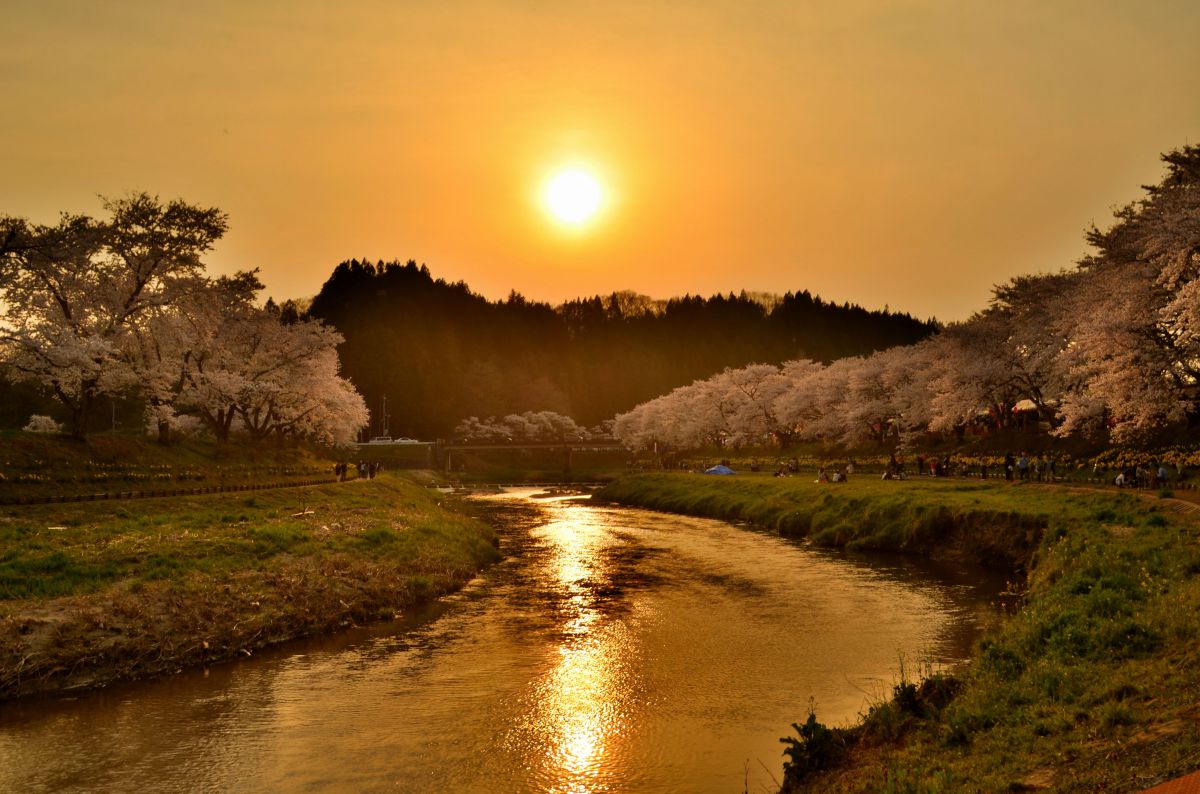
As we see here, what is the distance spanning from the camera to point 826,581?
3538 cm

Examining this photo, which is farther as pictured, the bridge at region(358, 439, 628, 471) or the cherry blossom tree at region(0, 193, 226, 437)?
the bridge at region(358, 439, 628, 471)

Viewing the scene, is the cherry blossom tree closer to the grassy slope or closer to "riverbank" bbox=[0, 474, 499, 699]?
the grassy slope

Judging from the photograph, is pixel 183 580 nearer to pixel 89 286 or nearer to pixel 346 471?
pixel 89 286

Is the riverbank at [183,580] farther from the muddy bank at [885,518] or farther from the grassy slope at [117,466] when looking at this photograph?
the muddy bank at [885,518]

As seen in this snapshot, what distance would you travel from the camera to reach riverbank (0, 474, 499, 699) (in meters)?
21.3

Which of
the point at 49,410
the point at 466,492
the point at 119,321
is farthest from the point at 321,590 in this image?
the point at 49,410

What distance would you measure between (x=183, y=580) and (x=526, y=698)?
1353 cm

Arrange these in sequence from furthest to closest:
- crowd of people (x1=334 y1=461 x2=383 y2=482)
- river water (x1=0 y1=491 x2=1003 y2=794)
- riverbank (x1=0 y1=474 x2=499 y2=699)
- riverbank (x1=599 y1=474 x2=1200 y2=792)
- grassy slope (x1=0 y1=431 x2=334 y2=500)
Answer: crowd of people (x1=334 y1=461 x2=383 y2=482)
grassy slope (x1=0 y1=431 x2=334 y2=500)
riverbank (x1=0 y1=474 x2=499 y2=699)
river water (x1=0 y1=491 x2=1003 y2=794)
riverbank (x1=599 y1=474 x2=1200 y2=792)

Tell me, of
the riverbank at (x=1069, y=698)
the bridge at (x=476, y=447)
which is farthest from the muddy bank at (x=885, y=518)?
the bridge at (x=476, y=447)

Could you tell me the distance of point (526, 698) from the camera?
19531mm

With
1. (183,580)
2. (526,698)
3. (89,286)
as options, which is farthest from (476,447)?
(526,698)

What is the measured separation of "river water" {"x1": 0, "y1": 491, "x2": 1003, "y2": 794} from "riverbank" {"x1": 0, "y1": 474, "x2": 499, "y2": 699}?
1257 millimetres

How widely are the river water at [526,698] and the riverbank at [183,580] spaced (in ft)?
4.12

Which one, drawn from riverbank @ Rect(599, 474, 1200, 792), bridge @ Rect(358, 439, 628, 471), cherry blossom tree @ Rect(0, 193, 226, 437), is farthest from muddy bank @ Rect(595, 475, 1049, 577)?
bridge @ Rect(358, 439, 628, 471)
